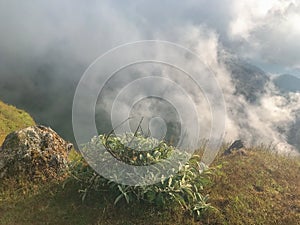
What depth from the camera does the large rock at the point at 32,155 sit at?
49.7 ft

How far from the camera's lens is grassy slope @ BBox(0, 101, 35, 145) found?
24.4 m

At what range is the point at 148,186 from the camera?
13.4 meters

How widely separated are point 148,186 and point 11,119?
1770 cm

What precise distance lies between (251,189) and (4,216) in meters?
9.99

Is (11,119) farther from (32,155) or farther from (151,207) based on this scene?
(151,207)

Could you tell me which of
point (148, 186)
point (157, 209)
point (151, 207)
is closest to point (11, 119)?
point (148, 186)

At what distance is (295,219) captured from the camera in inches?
550

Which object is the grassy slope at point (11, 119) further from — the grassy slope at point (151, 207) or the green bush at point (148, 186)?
the green bush at point (148, 186)

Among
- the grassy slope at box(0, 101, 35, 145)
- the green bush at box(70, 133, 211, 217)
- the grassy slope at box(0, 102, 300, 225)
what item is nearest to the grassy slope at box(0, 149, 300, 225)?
the grassy slope at box(0, 102, 300, 225)

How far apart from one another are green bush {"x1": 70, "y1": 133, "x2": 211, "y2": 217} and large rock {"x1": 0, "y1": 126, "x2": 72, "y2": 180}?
48.4 inches

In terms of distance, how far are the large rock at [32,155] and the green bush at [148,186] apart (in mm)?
1228

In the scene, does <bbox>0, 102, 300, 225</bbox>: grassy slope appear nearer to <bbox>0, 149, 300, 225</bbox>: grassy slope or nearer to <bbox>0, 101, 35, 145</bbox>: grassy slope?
<bbox>0, 149, 300, 225</bbox>: grassy slope

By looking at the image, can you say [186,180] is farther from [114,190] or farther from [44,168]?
[44,168]

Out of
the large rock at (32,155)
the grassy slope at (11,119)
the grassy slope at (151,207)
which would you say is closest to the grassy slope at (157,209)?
the grassy slope at (151,207)
